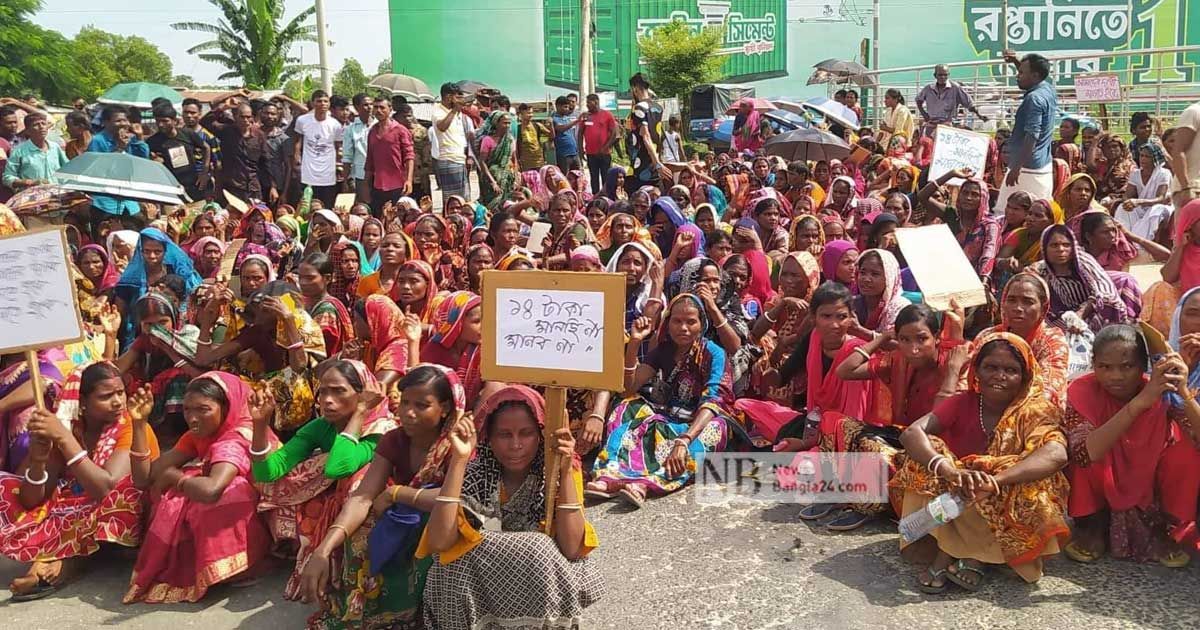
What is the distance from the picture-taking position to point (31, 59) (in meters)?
38.1

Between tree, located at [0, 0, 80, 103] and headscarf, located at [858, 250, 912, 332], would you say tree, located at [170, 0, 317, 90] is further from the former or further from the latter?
headscarf, located at [858, 250, 912, 332]

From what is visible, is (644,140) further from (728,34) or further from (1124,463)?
(728,34)

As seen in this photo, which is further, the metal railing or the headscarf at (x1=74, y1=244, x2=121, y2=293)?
the metal railing

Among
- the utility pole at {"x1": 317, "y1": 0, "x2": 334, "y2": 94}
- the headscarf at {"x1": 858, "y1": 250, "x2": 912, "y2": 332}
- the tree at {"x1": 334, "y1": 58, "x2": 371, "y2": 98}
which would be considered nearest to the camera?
the headscarf at {"x1": 858, "y1": 250, "x2": 912, "y2": 332}

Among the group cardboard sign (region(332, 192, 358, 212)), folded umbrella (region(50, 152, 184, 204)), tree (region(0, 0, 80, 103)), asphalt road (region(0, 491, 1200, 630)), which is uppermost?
tree (region(0, 0, 80, 103))

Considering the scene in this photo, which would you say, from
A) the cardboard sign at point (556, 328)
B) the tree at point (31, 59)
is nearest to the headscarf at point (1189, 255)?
the cardboard sign at point (556, 328)

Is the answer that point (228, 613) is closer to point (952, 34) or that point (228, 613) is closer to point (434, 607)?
point (434, 607)

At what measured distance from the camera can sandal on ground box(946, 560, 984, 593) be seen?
334 cm

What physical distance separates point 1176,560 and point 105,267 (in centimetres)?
651

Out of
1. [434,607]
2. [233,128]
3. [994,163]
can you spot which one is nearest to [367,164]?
[233,128]

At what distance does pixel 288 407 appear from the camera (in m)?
4.67

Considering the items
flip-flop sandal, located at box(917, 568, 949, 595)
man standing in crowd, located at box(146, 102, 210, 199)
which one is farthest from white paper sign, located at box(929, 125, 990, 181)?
man standing in crowd, located at box(146, 102, 210, 199)

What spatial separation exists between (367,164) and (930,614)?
8620 millimetres

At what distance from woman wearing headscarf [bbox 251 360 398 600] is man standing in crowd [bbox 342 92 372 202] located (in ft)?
23.6
